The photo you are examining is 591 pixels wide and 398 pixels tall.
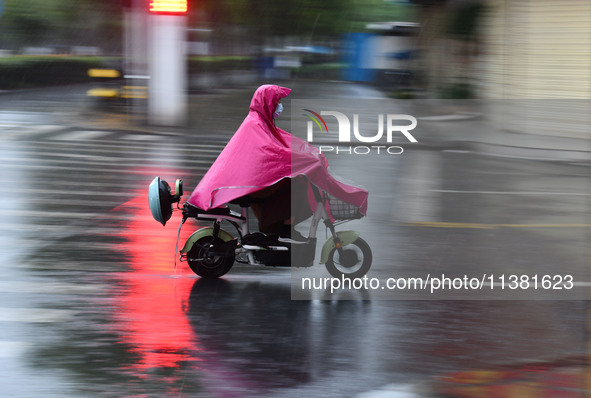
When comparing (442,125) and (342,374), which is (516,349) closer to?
(342,374)

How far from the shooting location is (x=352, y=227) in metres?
9.89

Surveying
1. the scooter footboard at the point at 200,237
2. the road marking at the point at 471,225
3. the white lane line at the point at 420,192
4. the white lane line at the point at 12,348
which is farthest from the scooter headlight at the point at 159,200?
the white lane line at the point at 420,192

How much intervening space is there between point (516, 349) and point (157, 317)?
8.55 ft

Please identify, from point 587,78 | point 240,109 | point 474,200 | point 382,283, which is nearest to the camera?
point 382,283

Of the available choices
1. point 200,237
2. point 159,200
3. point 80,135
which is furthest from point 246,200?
point 80,135

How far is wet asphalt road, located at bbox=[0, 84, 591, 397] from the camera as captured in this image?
5141mm

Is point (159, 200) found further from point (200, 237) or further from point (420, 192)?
point (420, 192)

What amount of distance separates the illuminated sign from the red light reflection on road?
12220 mm

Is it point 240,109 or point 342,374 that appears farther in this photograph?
point 240,109

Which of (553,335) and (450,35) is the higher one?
(450,35)

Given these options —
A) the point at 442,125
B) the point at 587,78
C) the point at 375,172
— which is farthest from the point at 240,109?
the point at 375,172

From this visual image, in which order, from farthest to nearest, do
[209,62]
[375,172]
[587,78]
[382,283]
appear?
1. [209,62]
2. [587,78]
3. [375,172]
4. [382,283]

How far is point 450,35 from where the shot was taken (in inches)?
963

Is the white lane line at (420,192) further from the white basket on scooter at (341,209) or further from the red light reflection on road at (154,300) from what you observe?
the white basket on scooter at (341,209)
